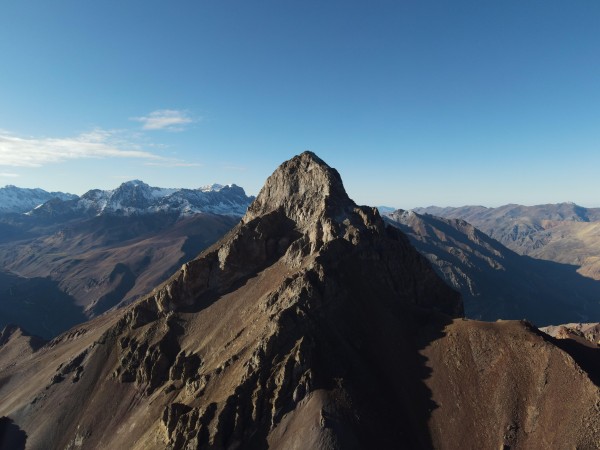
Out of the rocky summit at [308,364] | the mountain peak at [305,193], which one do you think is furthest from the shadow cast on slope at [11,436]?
the mountain peak at [305,193]

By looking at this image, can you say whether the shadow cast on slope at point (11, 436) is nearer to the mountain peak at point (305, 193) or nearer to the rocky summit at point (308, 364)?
the rocky summit at point (308, 364)

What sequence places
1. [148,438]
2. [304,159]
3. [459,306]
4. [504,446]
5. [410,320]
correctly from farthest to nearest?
[304,159] → [459,306] → [410,320] → [148,438] → [504,446]

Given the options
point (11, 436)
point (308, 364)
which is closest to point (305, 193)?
point (308, 364)

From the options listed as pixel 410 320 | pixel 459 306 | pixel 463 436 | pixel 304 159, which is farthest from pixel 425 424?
pixel 304 159

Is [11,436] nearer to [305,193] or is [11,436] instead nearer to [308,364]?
[308,364]

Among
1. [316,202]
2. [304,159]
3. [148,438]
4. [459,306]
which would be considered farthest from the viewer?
[304,159]

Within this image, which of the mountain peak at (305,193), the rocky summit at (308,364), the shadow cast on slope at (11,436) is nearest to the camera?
the rocky summit at (308,364)

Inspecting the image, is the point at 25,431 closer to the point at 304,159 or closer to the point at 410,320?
the point at 410,320

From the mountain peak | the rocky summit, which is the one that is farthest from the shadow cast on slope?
the mountain peak
